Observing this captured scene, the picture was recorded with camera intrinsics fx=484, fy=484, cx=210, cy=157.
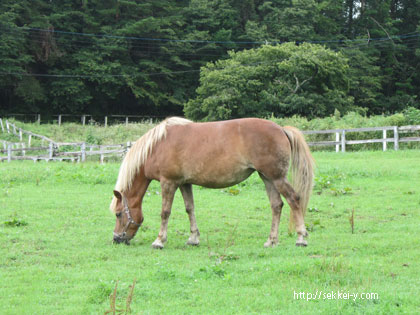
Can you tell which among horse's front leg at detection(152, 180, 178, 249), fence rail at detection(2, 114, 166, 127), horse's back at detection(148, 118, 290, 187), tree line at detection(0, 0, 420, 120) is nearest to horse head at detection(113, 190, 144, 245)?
horse's front leg at detection(152, 180, 178, 249)

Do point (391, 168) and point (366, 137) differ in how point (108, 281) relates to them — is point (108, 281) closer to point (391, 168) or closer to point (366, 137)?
point (391, 168)

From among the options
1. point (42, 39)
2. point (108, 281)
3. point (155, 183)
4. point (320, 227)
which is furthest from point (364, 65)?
point (108, 281)

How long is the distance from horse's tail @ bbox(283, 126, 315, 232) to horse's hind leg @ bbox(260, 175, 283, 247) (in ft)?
1.06

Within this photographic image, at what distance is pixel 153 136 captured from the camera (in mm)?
8352

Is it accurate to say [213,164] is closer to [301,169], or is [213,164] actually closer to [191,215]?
[191,215]

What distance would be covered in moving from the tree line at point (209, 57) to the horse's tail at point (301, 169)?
28.2 metres

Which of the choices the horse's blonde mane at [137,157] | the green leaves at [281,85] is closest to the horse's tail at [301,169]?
the horse's blonde mane at [137,157]

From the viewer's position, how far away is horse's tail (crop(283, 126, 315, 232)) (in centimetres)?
781

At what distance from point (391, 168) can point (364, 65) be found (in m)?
35.9

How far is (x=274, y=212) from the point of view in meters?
7.79

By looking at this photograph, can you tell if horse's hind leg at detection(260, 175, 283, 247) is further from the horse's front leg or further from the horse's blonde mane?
the horse's blonde mane

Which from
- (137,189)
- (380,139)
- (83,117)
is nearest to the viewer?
(137,189)

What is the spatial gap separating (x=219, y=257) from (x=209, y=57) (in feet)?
159

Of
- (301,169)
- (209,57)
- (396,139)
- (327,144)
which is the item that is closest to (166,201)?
(301,169)
